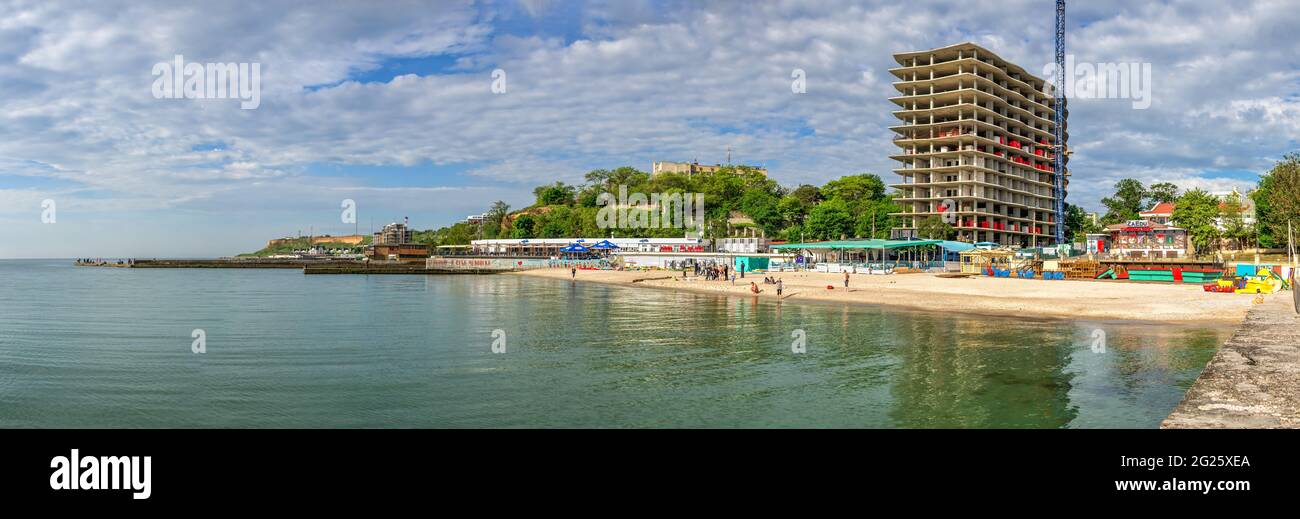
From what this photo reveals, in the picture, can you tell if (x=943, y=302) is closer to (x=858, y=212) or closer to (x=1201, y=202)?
(x=1201, y=202)

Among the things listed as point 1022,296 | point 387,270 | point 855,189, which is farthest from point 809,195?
point 1022,296

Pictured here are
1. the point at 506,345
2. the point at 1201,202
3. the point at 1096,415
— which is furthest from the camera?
the point at 1201,202

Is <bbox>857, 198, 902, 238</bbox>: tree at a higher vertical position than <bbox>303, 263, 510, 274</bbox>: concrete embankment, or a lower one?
higher

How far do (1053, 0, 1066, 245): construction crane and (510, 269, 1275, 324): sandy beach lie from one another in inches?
3110

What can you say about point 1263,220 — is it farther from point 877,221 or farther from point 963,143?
point 877,221

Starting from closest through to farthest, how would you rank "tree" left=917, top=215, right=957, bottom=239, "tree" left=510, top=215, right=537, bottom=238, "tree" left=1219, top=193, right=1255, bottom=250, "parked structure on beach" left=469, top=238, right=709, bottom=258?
"tree" left=1219, top=193, right=1255, bottom=250
"tree" left=917, top=215, right=957, bottom=239
"parked structure on beach" left=469, top=238, right=709, bottom=258
"tree" left=510, top=215, right=537, bottom=238

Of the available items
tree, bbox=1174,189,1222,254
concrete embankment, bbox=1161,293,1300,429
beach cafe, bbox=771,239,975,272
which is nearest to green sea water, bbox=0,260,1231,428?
concrete embankment, bbox=1161,293,1300,429

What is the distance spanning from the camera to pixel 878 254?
87375 millimetres

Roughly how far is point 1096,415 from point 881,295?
115 ft

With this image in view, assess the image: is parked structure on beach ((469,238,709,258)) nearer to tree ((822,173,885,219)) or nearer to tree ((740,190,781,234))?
tree ((740,190,781,234))

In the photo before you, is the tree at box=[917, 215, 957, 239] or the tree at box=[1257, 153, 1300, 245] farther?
the tree at box=[917, 215, 957, 239]

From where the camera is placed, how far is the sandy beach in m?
35.9
